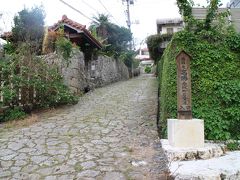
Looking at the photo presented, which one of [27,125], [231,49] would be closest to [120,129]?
[27,125]

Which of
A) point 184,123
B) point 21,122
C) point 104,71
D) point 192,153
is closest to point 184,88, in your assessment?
point 184,123

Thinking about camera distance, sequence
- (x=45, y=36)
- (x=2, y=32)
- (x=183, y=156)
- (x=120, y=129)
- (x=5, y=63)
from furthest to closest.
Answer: (x=2, y=32) < (x=45, y=36) < (x=5, y=63) < (x=120, y=129) < (x=183, y=156)

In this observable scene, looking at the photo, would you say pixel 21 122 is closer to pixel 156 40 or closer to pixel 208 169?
pixel 208 169

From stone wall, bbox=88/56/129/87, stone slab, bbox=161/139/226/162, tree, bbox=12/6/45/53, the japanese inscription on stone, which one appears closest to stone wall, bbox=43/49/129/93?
stone wall, bbox=88/56/129/87

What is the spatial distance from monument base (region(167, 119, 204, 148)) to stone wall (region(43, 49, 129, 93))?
265 inches

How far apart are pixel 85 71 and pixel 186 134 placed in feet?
35.1

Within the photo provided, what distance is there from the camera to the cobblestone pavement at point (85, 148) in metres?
5.03

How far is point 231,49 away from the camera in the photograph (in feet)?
21.1

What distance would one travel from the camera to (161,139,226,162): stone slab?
5.20m

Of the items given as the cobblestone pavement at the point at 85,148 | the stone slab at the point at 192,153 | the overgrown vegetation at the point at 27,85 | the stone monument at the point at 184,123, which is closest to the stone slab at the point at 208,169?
the stone slab at the point at 192,153

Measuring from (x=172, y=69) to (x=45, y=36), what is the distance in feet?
25.3

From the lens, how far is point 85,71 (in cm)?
1549

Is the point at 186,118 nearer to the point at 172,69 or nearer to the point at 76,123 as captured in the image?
the point at 172,69

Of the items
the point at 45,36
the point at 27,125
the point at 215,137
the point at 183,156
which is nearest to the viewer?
the point at 183,156
